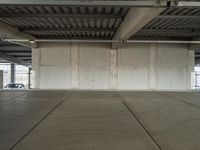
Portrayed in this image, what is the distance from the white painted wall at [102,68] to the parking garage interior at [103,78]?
6 centimetres

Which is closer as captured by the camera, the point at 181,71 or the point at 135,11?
the point at 135,11

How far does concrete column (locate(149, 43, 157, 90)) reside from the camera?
18078mm

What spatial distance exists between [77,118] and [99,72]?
12937 mm

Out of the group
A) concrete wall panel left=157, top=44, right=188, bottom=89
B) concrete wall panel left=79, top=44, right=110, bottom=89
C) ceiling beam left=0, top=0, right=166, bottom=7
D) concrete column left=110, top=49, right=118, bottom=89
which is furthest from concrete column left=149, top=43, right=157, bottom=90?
ceiling beam left=0, top=0, right=166, bottom=7

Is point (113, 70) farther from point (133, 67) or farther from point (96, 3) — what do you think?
point (96, 3)

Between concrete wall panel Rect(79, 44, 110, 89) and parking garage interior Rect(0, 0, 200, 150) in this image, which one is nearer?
parking garage interior Rect(0, 0, 200, 150)

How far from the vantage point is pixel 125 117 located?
17.5ft

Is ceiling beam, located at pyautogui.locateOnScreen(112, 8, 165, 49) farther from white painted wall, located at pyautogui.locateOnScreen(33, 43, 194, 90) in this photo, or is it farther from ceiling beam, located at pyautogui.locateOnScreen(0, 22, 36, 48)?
white painted wall, located at pyautogui.locateOnScreen(33, 43, 194, 90)

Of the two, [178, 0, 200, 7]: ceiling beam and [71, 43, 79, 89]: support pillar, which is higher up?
[178, 0, 200, 7]: ceiling beam

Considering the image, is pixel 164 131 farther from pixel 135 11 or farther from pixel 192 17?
pixel 192 17

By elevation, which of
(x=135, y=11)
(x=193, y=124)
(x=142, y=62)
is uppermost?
(x=135, y=11)

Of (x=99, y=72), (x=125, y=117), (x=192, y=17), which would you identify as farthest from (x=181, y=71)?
(x=125, y=117)

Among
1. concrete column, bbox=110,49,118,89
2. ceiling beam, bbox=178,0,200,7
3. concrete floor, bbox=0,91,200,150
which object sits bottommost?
concrete floor, bbox=0,91,200,150

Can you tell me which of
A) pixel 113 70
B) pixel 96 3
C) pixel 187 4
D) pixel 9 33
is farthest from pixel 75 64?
pixel 187 4
